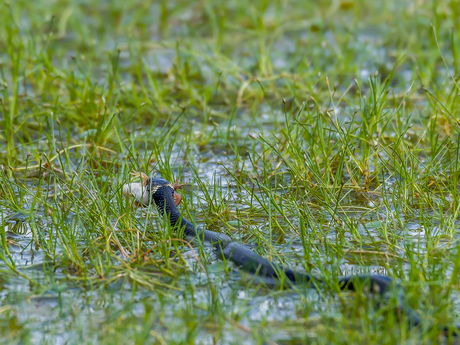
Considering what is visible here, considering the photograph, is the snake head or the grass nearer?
the grass

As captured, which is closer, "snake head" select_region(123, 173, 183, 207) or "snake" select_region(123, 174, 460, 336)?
"snake" select_region(123, 174, 460, 336)

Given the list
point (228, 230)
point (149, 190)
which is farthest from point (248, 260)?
point (149, 190)

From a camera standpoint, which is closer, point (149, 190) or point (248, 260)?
point (248, 260)

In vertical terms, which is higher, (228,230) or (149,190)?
(149,190)

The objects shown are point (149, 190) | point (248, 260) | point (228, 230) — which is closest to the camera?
point (248, 260)

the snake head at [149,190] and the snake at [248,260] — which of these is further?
the snake head at [149,190]

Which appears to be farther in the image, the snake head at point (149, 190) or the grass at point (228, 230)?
the snake head at point (149, 190)

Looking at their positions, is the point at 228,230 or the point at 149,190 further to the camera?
the point at 149,190

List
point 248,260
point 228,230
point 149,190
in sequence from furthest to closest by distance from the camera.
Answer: point 149,190, point 228,230, point 248,260

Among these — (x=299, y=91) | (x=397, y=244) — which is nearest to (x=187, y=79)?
(x=299, y=91)

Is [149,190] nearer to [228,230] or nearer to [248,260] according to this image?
[228,230]
